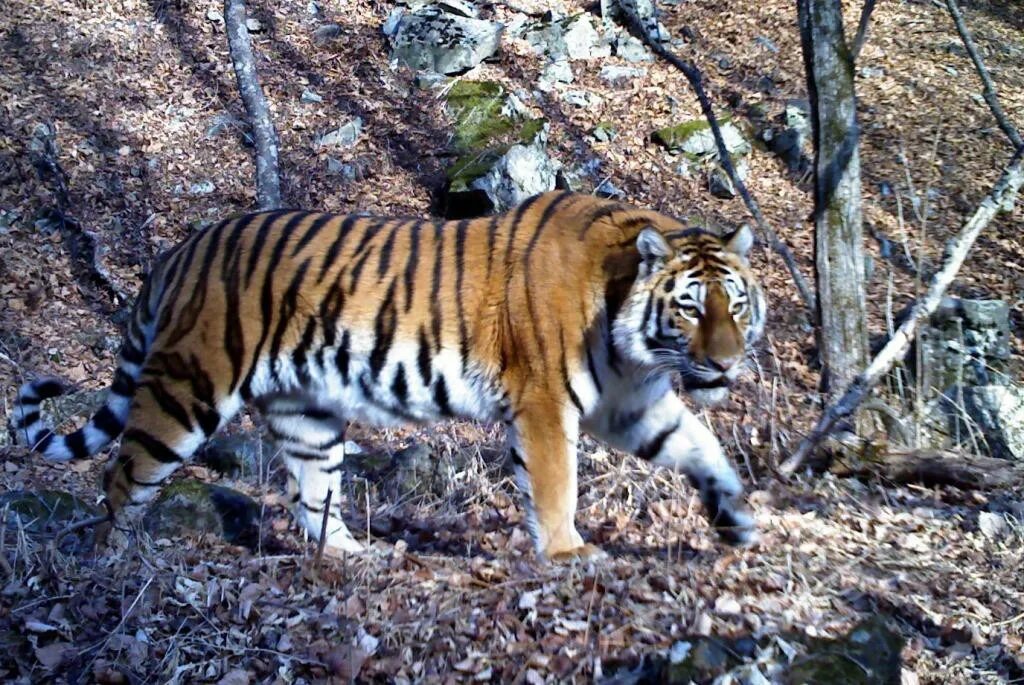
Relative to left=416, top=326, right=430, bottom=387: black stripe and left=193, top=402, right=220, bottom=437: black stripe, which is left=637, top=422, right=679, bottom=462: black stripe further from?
left=193, top=402, right=220, bottom=437: black stripe

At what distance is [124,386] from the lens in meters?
5.29

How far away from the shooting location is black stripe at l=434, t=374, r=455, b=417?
16.2 feet

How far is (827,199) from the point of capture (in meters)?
7.14

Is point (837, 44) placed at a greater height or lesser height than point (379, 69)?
greater

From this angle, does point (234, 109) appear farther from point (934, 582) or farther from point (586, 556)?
point (934, 582)

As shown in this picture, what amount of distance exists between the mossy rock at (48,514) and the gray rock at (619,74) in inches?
411

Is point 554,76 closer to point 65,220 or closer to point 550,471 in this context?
point 65,220

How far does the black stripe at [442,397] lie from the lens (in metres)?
4.93

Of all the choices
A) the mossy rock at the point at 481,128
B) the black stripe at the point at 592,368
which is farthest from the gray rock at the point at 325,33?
the black stripe at the point at 592,368

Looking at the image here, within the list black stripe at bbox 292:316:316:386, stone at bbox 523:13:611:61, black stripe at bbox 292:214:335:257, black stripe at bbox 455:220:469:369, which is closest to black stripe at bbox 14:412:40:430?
black stripe at bbox 292:316:316:386

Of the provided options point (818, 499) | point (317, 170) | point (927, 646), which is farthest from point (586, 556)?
point (317, 170)

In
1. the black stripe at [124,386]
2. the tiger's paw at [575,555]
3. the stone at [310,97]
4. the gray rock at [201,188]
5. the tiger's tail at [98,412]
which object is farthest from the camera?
the stone at [310,97]

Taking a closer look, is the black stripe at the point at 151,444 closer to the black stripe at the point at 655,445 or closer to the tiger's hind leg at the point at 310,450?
the tiger's hind leg at the point at 310,450

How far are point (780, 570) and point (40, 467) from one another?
17.7 ft
